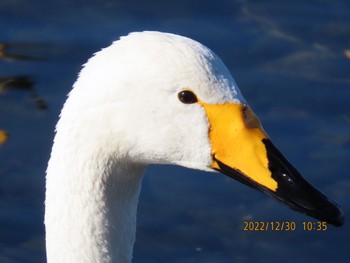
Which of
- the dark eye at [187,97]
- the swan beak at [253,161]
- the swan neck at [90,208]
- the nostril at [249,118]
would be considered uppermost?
the dark eye at [187,97]

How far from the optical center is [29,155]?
9.23 metres

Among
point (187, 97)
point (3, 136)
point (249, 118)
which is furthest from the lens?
point (3, 136)

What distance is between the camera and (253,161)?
5367 mm

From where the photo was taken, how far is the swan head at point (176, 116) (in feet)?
17.0

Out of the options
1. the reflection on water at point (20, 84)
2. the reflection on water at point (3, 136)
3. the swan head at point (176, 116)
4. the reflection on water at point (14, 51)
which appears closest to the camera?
the swan head at point (176, 116)

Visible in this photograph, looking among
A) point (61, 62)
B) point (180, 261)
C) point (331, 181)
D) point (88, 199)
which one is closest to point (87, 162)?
point (88, 199)

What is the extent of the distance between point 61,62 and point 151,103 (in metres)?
5.00

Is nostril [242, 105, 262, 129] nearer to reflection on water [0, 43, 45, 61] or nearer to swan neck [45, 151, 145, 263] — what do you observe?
swan neck [45, 151, 145, 263]

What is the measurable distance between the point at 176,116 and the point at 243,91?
14.5ft

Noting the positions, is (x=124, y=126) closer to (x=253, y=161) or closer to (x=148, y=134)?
(x=148, y=134)

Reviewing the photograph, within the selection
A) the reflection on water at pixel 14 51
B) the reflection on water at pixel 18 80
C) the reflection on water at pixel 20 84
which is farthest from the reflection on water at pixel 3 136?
the reflection on water at pixel 14 51

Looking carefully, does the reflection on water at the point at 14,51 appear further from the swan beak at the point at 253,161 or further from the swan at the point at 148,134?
the swan beak at the point at 253,161

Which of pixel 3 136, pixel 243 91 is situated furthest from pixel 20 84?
pixel 243 91

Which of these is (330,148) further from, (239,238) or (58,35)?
(58,35)
